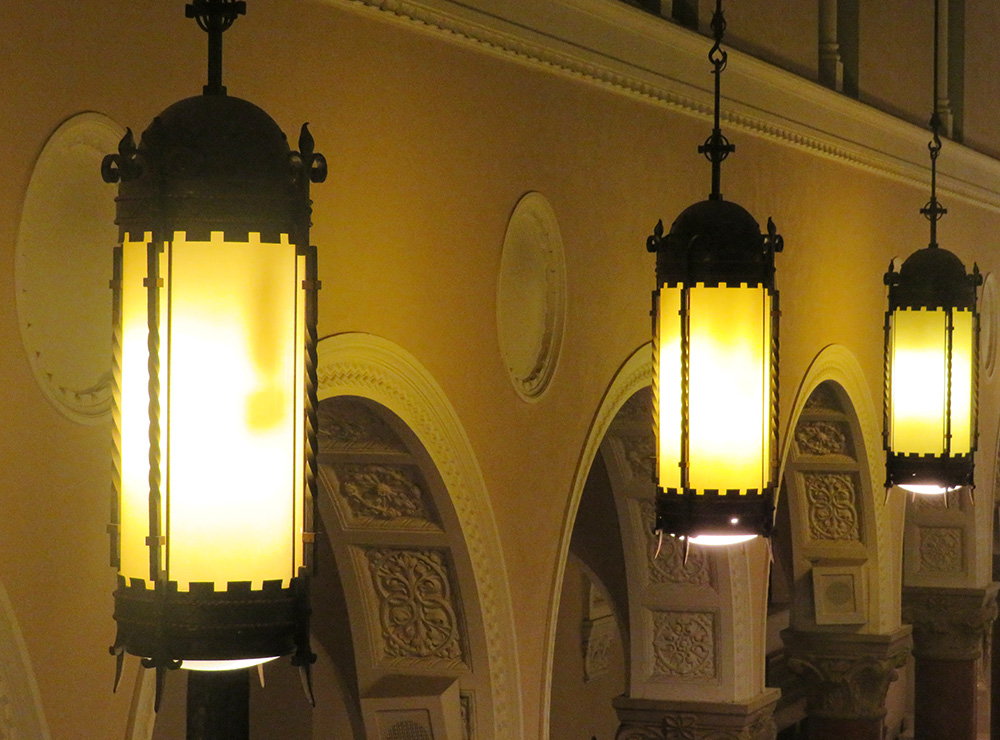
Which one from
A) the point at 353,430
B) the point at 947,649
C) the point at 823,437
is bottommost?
the point at 947,649

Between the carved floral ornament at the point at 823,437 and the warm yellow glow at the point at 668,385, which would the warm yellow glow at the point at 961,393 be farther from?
the carved floral ornament at the point at 823,437

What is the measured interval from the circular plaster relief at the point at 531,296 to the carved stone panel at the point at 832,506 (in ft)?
15.5

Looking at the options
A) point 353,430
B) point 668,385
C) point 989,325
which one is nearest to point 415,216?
point 353,430

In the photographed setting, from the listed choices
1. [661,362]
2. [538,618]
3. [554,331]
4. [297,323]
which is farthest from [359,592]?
[297,323]

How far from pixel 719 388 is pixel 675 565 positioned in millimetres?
4634

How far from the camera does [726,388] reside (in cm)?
445

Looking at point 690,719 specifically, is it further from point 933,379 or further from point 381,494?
point 381,494

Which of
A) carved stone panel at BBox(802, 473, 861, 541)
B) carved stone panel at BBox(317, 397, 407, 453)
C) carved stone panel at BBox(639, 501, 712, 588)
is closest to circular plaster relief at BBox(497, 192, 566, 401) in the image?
carved stone panel at BBox(317, 397, 407, 453)

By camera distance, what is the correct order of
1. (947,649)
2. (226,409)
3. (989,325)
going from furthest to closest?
(947,649) → (989,325) → (226,409)

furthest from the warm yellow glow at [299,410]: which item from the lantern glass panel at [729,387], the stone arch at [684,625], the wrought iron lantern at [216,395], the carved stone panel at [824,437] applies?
the carved stone panel at [824,437]

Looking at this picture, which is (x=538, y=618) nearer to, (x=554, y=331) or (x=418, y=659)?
(x=418, y=659)

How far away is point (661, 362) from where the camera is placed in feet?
15.1

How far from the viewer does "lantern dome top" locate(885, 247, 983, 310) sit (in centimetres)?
678

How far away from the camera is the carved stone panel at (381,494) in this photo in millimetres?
5977
